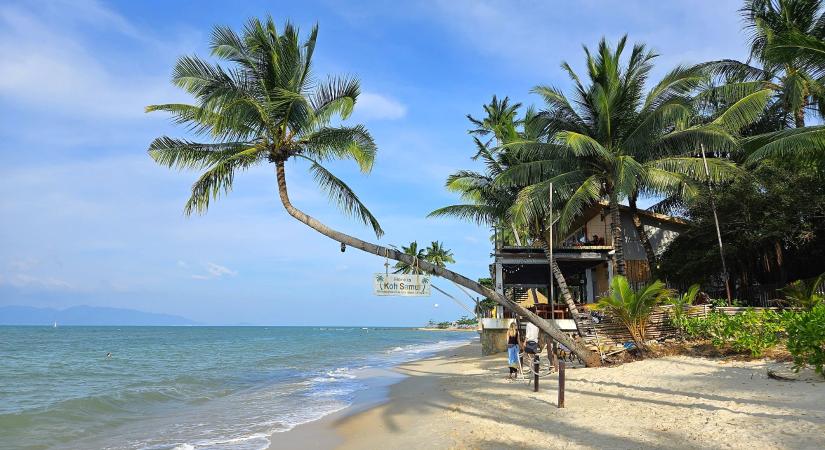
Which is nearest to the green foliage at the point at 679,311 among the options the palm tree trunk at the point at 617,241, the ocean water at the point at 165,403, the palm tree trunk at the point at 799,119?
the palm tree trunk at the point at 617,241

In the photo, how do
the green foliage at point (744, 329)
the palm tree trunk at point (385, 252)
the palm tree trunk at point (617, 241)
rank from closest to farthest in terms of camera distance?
the green foliage at point (744, 329), the palm tree trunk at point (385, 252), the palm tree trunk at point (617, 241)

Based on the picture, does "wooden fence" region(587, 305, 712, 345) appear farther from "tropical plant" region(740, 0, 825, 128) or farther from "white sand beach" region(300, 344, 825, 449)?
"tropical plant" region(740, 0, 825, 128)

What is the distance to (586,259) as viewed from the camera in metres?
21.6

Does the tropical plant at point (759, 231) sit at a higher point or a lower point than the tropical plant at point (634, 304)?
higher

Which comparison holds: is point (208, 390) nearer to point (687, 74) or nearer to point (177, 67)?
point (177, 67)

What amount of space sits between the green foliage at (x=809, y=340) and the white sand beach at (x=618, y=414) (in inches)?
14.3

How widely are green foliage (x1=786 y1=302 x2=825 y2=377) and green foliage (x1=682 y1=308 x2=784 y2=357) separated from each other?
8.30ft

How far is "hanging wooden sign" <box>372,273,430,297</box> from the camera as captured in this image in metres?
12.6

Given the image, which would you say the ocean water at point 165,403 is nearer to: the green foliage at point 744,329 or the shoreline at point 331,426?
the shoreline at point 331,426

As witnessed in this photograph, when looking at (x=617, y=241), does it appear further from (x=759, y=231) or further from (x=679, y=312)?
(x=759, y=231)

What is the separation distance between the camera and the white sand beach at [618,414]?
6923mm

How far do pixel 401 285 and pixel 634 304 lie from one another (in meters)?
5.86

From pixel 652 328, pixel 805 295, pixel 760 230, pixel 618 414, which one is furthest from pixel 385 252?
pixel 760 230

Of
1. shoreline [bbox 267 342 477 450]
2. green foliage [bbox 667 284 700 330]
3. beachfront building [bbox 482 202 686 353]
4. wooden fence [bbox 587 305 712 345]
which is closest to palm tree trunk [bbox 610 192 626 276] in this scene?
beachfront building [bbox 482 202 686 353]
